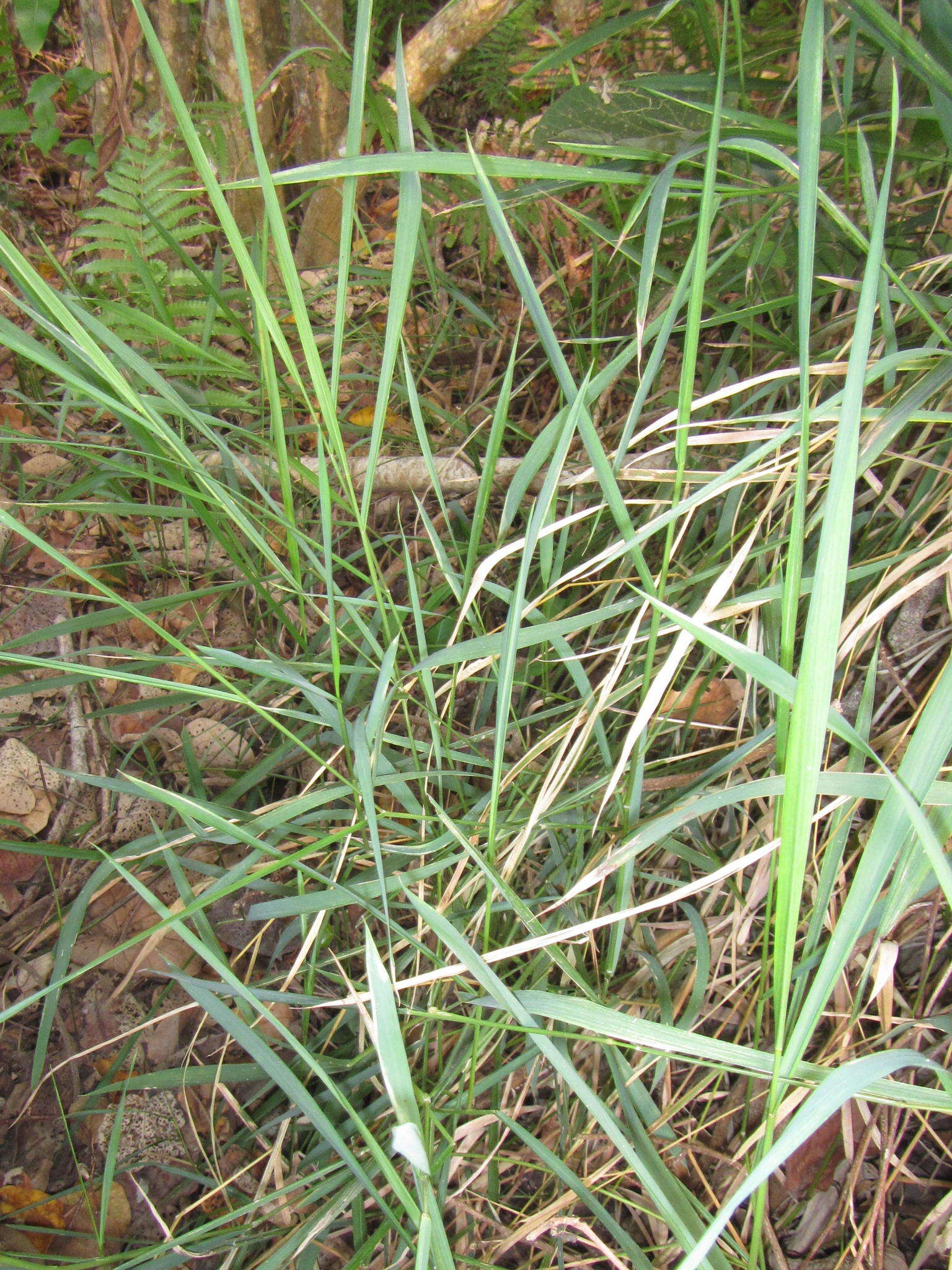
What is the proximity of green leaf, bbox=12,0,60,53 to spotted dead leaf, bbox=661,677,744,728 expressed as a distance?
192cm

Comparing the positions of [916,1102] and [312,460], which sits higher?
[312,460]

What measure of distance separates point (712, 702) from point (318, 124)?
61.2 inches

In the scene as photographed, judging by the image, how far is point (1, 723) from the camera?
129 cm

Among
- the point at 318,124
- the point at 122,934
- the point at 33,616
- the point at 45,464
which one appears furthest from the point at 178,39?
the point at 122,934

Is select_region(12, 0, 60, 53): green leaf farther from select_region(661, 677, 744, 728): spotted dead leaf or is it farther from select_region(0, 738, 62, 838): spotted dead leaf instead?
select_region(661, 677, 744, 728): spotted dead leaf

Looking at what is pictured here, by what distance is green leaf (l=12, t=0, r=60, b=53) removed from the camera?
164cm

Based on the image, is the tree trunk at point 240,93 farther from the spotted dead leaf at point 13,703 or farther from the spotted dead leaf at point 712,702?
the spotted dead leaf at point 712,702

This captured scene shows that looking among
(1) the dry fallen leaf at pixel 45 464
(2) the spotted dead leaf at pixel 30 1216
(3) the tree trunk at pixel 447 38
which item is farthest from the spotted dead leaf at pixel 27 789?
(3) the tree trunk at pixel 447 38

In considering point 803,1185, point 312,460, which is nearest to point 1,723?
point 312,460

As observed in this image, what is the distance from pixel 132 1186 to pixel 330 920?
1.49ft

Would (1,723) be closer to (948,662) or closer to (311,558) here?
(311,558)

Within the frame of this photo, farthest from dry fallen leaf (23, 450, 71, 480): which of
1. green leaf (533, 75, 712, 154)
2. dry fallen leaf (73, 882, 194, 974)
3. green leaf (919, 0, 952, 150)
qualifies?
green leaf (919, 0, 952, 150)

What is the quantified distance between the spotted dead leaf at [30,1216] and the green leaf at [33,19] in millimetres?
2110

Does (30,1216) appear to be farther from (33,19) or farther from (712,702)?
(33,19)
